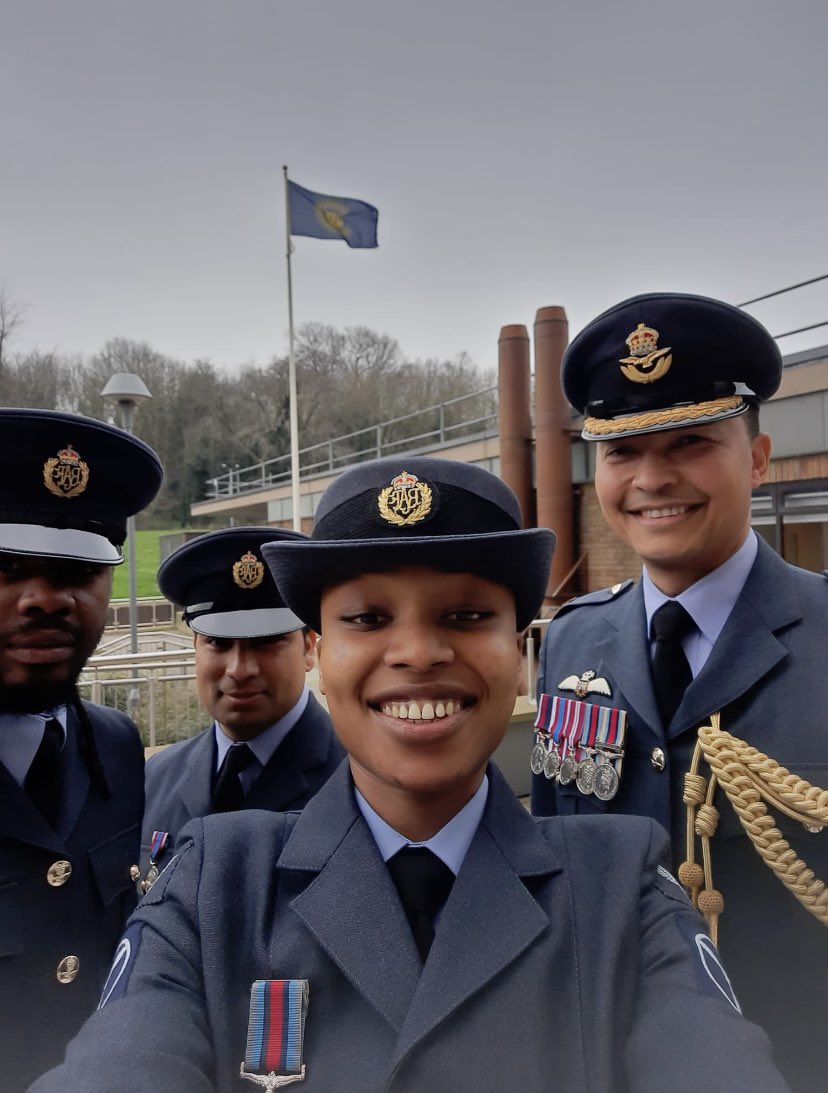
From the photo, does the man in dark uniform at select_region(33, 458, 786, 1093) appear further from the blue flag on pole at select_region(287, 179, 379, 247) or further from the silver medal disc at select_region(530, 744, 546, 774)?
the blue flag on pole at select_region(287, 179, 379, 247)

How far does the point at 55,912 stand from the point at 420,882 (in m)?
1.03

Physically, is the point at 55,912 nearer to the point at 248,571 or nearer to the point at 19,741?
the point at 19,741

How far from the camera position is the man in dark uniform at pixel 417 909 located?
1104 mm

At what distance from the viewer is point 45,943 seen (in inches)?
66.0

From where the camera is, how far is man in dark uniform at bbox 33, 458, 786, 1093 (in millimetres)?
1104

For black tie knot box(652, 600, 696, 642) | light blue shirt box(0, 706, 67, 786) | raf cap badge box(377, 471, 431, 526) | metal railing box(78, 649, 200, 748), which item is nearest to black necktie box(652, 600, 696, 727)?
black tie knot box(652, 600, 696, 642)

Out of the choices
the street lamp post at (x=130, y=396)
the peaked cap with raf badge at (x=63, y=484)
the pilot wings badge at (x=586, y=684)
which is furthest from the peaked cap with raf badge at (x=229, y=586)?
the street lamp post at (x=130, y=396)

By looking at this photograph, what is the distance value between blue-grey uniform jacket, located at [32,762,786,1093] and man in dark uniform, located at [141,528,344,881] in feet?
3.30

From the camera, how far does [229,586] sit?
248cm

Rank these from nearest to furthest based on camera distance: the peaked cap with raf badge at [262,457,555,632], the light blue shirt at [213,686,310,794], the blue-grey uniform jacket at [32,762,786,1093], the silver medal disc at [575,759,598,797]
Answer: the blue-grey uniform jacket at [32,762,786,1093] → the peaked cap with raf badge at [262,457,555,632] → the silver medal disc at [575,759,598,797] → the light blue shirt at [213,686,310,794]

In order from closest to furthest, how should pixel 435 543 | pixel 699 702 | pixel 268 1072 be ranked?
pixel 268 1072 → pixel 435 543 → pixel 699 702

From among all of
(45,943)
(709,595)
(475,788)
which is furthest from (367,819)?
(709,595)

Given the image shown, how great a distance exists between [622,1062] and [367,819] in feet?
1.98

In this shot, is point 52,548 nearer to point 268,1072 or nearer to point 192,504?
point 268,1072
